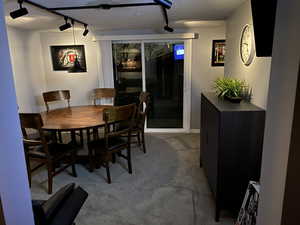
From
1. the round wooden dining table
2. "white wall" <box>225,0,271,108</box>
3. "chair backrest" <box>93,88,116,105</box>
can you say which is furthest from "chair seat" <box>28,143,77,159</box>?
"white wall" <box>225,0,271,108</box>

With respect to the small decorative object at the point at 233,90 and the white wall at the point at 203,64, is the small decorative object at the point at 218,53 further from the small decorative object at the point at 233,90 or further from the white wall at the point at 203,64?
the small decorative object at the point at 233,90

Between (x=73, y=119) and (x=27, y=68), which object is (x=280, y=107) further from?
(x=27, y=68)

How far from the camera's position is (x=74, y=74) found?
15.7ft

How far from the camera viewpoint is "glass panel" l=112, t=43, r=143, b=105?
15.0 feet

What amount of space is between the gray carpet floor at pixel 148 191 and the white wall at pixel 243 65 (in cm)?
125

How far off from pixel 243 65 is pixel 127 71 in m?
2.61

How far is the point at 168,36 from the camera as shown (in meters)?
4.31

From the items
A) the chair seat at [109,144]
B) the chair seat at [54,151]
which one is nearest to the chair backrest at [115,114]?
the chair seat at [109,144]

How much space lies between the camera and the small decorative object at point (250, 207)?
1652 millimetres

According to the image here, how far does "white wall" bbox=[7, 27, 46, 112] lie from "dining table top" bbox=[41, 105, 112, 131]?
1161 mm

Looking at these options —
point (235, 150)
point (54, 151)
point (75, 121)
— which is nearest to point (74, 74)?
point (75, 121)

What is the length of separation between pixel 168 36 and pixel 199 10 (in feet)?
4.78

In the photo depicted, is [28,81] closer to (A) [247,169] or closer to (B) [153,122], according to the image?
(B) [153,122]

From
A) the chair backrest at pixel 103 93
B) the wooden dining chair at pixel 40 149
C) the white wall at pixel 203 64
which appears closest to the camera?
the wooden dining chair at pixel 40 149
